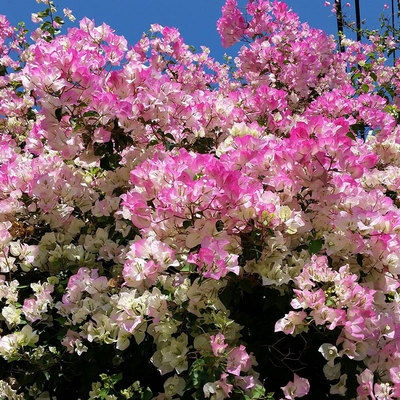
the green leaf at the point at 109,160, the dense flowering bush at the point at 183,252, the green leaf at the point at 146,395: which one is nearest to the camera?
the dense flowering bush at the point at 183,252

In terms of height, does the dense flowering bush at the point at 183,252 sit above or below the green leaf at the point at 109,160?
below

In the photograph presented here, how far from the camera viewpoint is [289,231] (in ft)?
6.01

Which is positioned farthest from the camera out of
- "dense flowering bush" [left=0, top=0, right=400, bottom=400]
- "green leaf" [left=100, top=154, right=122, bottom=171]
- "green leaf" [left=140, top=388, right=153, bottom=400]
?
"green leaf" [left=100, top=154, right=122, bottom=171]

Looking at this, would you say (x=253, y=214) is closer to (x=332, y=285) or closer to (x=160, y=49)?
(x=332, y=285)

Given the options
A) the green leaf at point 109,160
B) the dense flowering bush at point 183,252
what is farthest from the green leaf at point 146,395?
the green leaf at point 109,160

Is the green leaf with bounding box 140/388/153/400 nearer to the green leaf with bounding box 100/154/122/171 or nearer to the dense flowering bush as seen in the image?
the dense flowering bush

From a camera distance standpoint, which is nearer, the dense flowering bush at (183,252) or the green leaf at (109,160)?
the dense flowering bush at (183,252)

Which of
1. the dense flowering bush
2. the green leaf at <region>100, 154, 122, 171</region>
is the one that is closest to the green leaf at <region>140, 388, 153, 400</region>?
the dense flowering bush

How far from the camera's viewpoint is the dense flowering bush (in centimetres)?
177

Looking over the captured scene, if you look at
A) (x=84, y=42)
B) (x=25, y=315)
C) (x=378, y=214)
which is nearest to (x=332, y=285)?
(x=378, y=214)

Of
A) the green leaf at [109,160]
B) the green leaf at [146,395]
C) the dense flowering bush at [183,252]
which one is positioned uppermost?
the green leaf at [109,160]

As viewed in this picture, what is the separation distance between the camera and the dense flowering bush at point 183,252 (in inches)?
69.7

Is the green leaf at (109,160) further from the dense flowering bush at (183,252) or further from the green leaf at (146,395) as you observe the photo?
the green leaf at (146,395)

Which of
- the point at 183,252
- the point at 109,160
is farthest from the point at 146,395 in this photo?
the point at 109,160
